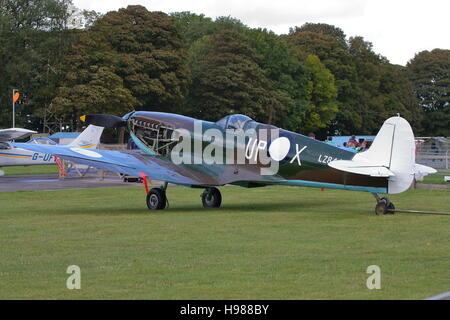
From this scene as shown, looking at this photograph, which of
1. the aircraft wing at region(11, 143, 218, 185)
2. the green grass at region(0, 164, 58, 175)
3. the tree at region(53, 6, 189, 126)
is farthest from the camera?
the tree at region(53, 6, 189, 126)

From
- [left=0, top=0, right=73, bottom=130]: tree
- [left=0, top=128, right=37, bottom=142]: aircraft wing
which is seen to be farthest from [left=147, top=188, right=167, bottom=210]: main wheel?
[left=0, top=0, right=73, bottom=130]: tree

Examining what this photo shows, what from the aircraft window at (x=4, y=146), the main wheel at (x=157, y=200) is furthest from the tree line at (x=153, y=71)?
the main wheel at (x=157, y=200)

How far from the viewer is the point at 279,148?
16.3 m

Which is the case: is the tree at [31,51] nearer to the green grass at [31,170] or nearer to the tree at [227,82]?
the tree at [227,82]

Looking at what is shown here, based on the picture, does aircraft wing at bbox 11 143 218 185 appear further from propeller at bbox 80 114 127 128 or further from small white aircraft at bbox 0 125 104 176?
small white aircraft at bbox 0 125 104 176

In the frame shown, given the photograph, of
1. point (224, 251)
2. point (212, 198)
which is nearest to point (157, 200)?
point (212, 198)

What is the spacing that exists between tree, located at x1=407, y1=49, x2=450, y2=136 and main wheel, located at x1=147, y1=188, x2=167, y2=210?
8973 centimetres

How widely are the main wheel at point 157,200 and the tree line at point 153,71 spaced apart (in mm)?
37482

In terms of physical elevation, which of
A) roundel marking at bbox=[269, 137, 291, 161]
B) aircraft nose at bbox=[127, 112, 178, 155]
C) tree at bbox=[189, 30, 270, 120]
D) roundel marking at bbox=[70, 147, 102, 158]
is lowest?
roundel marking at bbox=[70, 147, 102, 158]

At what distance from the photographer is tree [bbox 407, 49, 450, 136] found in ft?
339

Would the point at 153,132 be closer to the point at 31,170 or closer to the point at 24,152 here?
the point at 24,152
